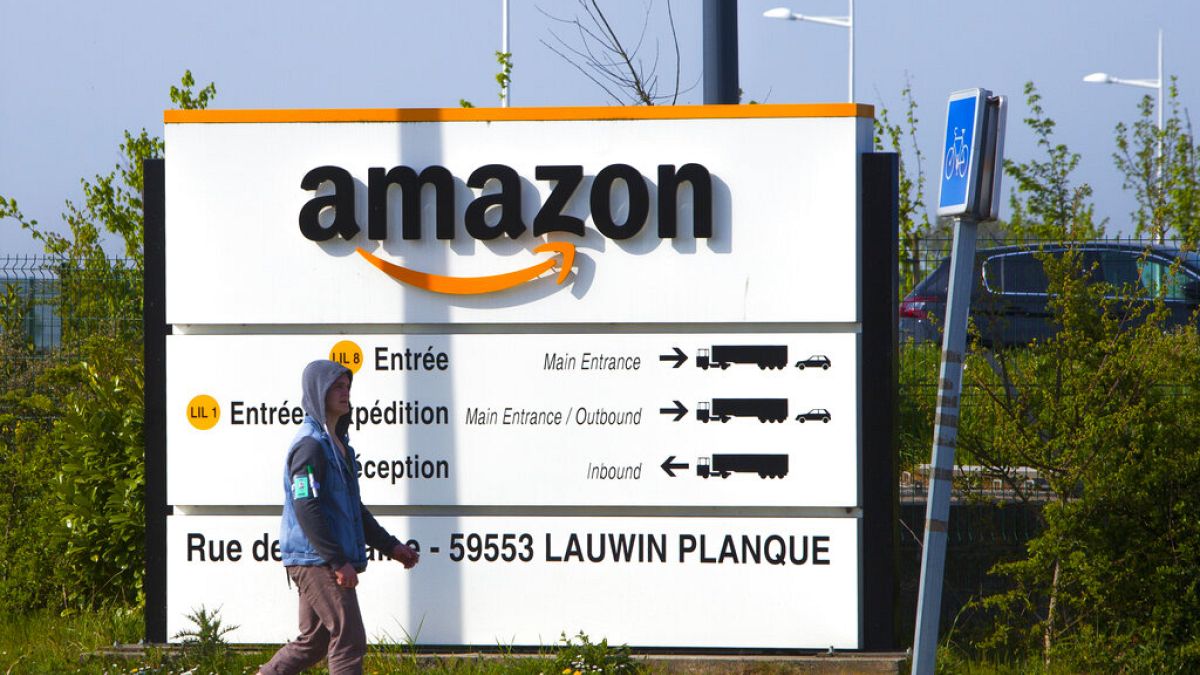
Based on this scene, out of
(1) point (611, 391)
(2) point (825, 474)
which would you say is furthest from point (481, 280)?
(2) point (825, 474)

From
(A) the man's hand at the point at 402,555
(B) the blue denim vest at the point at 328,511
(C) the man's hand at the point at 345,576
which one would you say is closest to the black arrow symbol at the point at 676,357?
(A) the man's hand at the point at 402,555

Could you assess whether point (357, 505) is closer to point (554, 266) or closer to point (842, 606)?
point (554, 266)

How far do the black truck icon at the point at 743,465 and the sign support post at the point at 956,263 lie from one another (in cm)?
161

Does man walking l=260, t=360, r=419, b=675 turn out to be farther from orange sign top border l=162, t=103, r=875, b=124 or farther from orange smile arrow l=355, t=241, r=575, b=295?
orange sign top border l=162, t=103, r=875, b=124

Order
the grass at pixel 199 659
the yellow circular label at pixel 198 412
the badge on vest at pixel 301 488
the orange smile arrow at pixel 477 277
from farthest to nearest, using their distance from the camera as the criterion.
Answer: the yellow circular label at pixel 198 412
the orange smile arrow at pixel 477 277
the grass at pixel 199 659
the badge on vest at pixel 301 488

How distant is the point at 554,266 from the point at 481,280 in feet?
1.28

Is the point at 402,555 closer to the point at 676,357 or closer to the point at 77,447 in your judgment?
the point at 676,357

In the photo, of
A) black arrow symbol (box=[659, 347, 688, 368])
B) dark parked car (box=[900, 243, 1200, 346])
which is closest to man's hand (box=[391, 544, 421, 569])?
black arrow symbol (box=[659, 347, 688, 368])

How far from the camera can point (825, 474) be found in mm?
6609

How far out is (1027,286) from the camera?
8.29 metres

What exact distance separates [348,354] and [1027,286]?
4.35 metres

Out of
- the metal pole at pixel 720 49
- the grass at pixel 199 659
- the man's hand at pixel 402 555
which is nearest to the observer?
the man's hand at pixel 402 555

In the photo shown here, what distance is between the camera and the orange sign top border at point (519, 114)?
6.63 metres

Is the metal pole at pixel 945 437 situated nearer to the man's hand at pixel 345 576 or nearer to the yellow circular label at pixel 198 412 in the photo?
the man's hand at pixel 345 576
